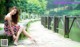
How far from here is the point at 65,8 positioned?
66.1 m

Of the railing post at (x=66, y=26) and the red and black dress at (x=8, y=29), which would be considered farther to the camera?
the railing post at (x=66, y=26)

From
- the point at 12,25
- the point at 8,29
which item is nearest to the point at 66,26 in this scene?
the point at 12,25

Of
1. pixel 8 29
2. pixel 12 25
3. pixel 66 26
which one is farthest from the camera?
pixel 66 26

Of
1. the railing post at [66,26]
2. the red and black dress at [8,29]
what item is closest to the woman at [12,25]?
the red and black dress at [8,29]

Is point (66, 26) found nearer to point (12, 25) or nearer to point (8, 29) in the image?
point (12, 25)

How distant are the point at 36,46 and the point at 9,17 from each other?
36.5 inches

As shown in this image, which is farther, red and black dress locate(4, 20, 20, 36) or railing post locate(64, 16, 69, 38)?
railing post locate(64, 16, 69, 38)

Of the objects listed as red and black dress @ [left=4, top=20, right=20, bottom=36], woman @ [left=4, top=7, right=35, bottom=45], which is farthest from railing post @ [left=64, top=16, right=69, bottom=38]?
red and black dress @ [left=4, top=20, right=20, bottom=36]

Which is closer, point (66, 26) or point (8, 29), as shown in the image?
point (8, 29)

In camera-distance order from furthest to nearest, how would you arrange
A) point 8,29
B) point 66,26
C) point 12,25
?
point 66,26, point 12,25, point 8,29

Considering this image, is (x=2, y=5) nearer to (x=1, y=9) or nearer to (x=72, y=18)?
A: (x=1, y=9)

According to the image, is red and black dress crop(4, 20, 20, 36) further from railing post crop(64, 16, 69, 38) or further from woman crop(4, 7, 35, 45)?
railing post crop(64, 16, 69, 38)

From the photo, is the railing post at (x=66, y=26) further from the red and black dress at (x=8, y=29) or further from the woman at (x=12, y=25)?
the red and black dress at (x=8, y=29)

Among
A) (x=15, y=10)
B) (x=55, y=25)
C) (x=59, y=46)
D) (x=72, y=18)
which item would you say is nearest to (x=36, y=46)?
(x=59, y=46)
